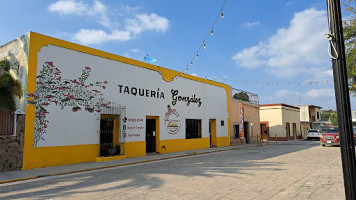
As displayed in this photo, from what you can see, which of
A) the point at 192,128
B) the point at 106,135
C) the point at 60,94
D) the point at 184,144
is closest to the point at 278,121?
the point at 192,128

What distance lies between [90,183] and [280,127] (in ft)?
105

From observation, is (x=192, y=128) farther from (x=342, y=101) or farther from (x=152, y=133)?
(x=342, y=101)

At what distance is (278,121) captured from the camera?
114 ft

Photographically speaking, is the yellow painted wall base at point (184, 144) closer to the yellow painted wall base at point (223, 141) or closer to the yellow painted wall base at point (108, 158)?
the yellow painted wall base at point (223, 141)

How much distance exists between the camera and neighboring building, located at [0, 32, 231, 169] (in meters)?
10.5

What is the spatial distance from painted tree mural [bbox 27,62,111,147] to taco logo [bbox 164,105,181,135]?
4.85 metres

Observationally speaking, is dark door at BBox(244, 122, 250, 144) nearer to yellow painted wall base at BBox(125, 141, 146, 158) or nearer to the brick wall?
yellow painted wall base at BBox(125, 141, 146, 158)

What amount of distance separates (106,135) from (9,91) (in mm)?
4934

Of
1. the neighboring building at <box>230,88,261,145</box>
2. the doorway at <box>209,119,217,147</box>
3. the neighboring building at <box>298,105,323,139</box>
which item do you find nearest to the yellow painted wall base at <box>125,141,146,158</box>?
the doorway at <box>209,119,217,147</box>

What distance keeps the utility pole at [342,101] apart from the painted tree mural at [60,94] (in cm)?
1080

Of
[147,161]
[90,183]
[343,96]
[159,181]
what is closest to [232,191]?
[159,181]

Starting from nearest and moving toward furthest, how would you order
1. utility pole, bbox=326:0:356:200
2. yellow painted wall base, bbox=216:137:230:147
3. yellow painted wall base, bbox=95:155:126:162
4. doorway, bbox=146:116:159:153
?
1. utility pole, bbox=326:0:356:200
2. yellow painted wall base, bbox=95:155:126:162
3. doorway, bbox=146:116:159:153
4. yellow painted wall base, bbox=216:137:230:147

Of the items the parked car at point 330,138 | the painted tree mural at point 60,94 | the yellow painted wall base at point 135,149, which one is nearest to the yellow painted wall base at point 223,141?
the parked car at point 330,138

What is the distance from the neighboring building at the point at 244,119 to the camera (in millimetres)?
Answer: 23547
